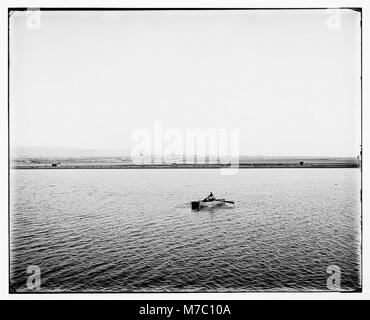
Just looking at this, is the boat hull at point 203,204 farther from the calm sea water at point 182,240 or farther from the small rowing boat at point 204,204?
the calm sea water at point 182,240

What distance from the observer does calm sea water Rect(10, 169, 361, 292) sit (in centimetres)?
679

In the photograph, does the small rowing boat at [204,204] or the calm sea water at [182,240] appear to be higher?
the small rowing boat at [204,204]

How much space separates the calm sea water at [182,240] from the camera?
6793 mm

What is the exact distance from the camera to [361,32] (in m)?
3.29

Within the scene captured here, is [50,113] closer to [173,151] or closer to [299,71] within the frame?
[173,151]

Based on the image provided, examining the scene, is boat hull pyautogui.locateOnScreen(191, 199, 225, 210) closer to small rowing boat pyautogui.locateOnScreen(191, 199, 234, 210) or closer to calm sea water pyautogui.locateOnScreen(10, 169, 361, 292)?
small rowing boat pyautogui.locateOnScreen(191, 199, 234, 210)

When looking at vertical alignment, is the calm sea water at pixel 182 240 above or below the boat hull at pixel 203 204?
below

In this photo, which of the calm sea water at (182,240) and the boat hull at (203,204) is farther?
the boat hull at (203,204)

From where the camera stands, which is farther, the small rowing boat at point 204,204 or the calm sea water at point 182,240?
the small rowing boat at point 204,204

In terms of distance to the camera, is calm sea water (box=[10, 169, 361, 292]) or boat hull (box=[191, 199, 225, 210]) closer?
calm sea water (box=[10, 169, 361, 292])

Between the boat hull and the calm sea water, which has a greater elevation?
the boat hull

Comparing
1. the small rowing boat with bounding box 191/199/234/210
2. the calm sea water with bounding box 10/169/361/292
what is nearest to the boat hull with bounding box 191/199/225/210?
the small rowing boat with bounding box 191/199/234/210

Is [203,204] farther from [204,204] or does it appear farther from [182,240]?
[182,240]

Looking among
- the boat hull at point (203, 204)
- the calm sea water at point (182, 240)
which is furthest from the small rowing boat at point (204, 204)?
the calm sea water at point (182, 240)
